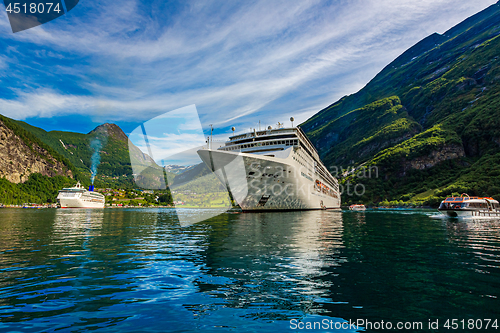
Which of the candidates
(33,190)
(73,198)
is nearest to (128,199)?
(33,190)

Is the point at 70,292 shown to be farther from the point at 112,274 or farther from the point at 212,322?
the point at 212,322

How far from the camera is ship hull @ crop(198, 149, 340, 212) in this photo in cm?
3600

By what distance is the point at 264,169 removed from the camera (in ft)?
126

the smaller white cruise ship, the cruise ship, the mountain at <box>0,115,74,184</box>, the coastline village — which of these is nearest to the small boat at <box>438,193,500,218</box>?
the cruise ship

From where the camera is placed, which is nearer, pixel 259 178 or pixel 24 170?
pixel 259 178

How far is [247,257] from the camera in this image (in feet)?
36.6

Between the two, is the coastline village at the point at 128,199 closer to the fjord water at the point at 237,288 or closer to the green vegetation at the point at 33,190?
the green vegetation at the point at 33,190

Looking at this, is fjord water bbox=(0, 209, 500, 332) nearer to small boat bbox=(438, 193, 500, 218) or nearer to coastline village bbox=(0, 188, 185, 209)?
small boat bbox=(438, 193, 500, 218)

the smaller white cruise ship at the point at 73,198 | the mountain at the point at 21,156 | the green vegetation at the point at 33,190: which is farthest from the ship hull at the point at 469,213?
the mountain at the point at 21,156

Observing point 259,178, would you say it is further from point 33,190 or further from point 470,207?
point 33,190

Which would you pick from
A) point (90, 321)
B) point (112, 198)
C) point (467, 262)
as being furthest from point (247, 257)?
point (112, 198)

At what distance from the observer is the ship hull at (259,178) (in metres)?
36.0

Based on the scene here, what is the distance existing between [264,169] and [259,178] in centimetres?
176

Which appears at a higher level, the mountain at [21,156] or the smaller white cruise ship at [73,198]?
the mountain at [21,156]
